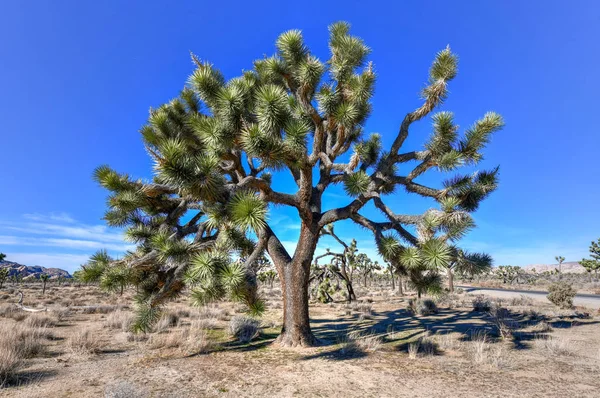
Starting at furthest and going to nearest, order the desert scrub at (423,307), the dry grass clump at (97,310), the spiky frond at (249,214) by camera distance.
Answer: the dry grass clump at (97,310) → the desert scrub at (423,307) → the spiky frond at (249,214)

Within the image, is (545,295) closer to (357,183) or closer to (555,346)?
(555,346)

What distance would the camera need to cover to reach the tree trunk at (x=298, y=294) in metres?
7.46

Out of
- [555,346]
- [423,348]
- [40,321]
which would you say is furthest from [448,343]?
[40,321]

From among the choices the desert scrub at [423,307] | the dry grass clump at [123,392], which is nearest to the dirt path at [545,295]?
the desert scrub at [423,307]

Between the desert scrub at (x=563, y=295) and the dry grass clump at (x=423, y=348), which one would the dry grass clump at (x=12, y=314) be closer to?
the dry grass clump at (x=423, y=348)

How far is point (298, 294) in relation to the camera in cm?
755

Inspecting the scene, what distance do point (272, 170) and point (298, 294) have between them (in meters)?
2.95

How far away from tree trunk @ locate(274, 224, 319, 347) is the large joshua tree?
0.02 metres

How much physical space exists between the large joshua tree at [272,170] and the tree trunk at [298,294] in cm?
2

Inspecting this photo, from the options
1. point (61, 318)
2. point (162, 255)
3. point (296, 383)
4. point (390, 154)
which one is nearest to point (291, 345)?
point (296, 383)

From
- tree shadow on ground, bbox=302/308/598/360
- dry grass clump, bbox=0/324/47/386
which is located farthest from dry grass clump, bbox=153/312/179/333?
tree shadow on ground, bbox=302/308/598/360

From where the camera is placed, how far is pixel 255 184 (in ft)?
22.7

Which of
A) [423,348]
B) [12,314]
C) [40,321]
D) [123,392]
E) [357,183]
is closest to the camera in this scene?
[123,392]

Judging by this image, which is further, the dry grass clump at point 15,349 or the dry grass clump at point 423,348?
the dry grass clump at point 423,348
